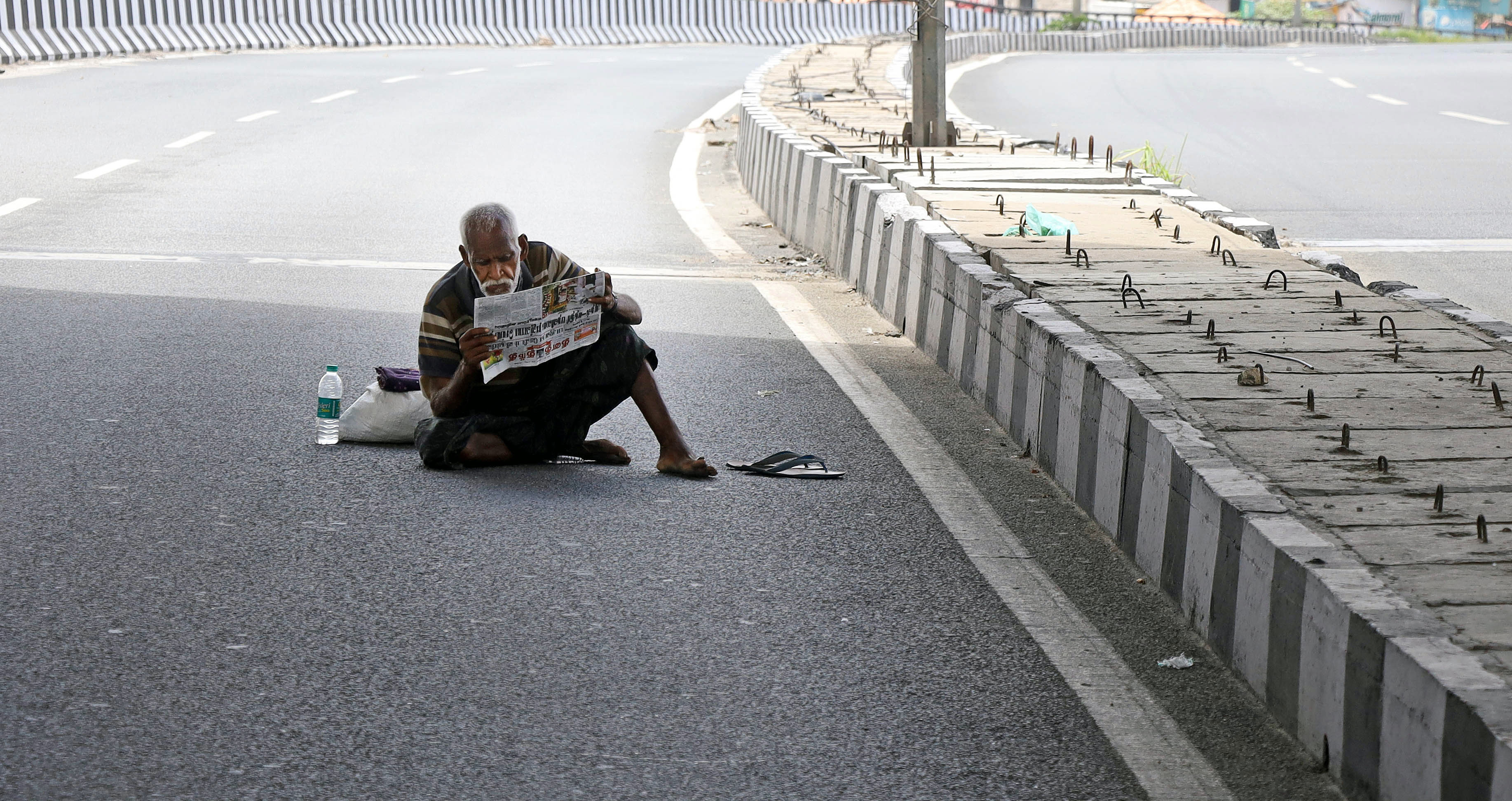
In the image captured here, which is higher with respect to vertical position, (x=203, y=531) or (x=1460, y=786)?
(x=1460, y=786)

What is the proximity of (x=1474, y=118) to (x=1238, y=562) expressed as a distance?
20.6 m

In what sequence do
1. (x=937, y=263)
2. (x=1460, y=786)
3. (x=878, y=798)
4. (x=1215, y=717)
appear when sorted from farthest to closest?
1. (x=937, y=263)
2. (x=1215, y=717)
3. (x=878, y=798)
4. (x=1460, y=786)

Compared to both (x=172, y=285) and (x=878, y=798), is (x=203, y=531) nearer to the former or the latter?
(x=878, y=798)

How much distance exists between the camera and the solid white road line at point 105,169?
14.6m

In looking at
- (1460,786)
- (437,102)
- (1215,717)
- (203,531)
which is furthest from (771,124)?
(1460,786)

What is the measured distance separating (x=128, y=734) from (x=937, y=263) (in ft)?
16.9

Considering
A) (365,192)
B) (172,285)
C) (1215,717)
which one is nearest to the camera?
(1215,717)

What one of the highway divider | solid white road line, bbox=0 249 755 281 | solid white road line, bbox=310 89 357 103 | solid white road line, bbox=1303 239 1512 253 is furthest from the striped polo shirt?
the highway divider

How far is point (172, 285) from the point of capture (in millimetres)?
9797

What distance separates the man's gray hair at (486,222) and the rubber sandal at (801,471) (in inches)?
47.6

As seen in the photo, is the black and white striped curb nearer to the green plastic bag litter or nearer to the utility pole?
the green plastic bag litter

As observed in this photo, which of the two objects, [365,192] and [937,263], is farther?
[365,192]

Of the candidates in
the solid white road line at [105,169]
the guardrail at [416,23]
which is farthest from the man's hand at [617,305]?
the guardrail at [416,23]

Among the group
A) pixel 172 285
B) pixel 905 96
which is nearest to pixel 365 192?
pixel 172 285
